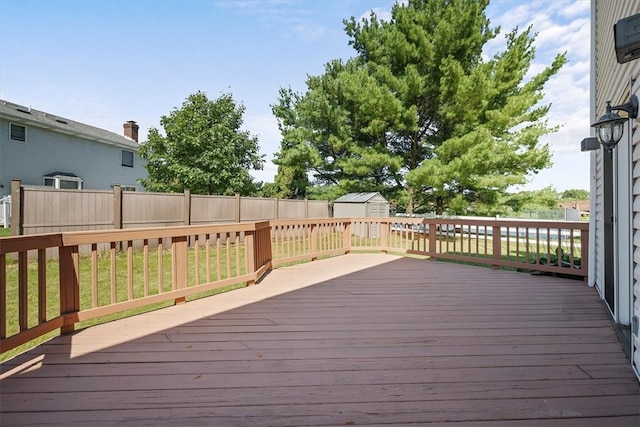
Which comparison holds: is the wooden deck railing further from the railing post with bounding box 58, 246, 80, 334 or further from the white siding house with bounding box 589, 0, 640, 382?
the white siding house with bounding box 589, 0, 640, 382

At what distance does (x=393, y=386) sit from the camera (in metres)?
1.83

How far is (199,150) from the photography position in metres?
11.2

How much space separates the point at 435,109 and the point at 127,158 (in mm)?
12919

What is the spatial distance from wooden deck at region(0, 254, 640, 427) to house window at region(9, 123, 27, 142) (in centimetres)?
1162

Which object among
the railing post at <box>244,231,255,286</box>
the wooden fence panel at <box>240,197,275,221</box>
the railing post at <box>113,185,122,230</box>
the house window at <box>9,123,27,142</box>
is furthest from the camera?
the house window at <box>9,123,27,142</box>

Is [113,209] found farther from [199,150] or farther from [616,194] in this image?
[616,194]

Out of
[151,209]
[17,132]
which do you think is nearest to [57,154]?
[17,132]

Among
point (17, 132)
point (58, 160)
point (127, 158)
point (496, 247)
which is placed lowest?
point (496, 247)

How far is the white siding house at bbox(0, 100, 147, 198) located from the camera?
10727mm

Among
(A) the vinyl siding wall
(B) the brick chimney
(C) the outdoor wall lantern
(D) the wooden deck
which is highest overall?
(B) the brick chimney

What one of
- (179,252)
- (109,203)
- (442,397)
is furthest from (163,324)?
(109,203)

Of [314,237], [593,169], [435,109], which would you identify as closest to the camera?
[593,169]

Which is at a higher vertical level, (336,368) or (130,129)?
(130,129)

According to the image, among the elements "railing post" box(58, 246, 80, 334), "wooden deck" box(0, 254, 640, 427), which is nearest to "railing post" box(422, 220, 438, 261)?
"wooden deck" box(0, 254, 640, 427)
